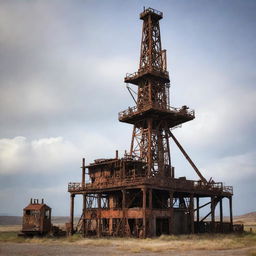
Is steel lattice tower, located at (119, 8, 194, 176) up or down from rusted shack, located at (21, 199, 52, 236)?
up

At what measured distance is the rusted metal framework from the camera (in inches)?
1699

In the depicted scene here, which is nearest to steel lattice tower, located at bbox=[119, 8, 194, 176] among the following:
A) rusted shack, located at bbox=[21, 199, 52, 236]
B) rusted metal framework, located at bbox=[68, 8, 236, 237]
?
rusted metal framework, located at bbox=[68, 8, 236, 237]

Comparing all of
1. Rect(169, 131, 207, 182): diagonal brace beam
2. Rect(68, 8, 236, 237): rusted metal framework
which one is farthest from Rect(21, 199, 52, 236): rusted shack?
Rect(169, 131, 207, 182): diagonal brace beam

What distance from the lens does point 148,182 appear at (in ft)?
134

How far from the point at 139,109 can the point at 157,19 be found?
15.5 metres

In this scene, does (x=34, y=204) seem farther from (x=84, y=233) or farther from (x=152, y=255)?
(x=152, y=255)

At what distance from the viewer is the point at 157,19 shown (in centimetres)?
5809

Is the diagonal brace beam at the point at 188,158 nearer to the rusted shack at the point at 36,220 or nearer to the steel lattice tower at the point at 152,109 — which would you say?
the steel lattice tower at the point at 152,109

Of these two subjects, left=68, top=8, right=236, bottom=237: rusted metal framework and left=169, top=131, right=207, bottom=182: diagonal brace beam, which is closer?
left=68, top=8, right=236, bottom=237: rusted metal framework

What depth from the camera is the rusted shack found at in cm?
4497

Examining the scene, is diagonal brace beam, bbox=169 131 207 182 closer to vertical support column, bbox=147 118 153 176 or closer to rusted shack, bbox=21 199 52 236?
vertical support column, bbox=147 118 153 176

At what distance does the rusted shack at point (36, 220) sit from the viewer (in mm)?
44969

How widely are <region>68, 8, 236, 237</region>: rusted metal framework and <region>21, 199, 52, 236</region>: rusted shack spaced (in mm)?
4146

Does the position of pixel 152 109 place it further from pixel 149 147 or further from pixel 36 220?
pixel 36 220
